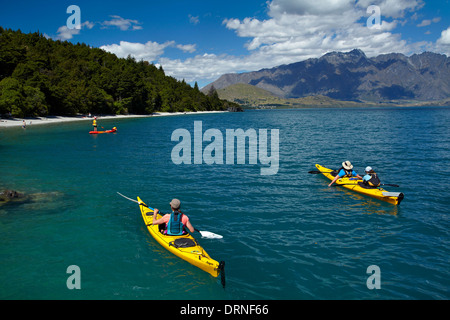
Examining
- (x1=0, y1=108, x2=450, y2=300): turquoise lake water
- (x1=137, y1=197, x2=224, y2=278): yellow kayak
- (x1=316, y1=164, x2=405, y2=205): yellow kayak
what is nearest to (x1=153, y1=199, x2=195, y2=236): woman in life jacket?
(x1=137, y1=197, x2=224, y2=278): yellow kayak

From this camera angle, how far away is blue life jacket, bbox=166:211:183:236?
12688 mm

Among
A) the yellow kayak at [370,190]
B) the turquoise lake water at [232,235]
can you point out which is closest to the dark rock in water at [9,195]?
the turquoise lake water at [232,235]

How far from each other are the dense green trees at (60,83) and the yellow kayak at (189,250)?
76.9 m

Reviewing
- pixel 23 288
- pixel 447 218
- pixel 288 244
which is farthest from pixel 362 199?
pixel 23 288

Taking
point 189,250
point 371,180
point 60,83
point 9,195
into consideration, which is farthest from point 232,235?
point 60,83

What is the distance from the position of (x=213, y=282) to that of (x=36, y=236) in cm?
954

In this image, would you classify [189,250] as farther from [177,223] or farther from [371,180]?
[371,180]

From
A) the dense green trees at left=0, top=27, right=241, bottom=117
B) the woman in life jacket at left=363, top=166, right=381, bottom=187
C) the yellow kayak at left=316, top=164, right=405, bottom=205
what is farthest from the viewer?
the dense green trees at left=0, top=27, right=241, bottom=117

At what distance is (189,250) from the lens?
11938 mm

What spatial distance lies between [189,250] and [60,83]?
11050 cm

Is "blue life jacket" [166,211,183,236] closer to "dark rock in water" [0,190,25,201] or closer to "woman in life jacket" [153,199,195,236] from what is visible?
"woman in life jacket" [153,199,195,236]

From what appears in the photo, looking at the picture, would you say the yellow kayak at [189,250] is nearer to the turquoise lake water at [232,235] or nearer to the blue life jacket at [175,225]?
the blue life jacket at [175,225]

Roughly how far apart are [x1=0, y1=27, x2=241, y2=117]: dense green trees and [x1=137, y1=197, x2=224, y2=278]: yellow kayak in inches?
3027

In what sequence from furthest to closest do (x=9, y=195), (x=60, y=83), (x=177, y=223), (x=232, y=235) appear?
(x=60, y=83) → (x=9, y=195) → (x=232, y=235) → (x=177, y=223)
